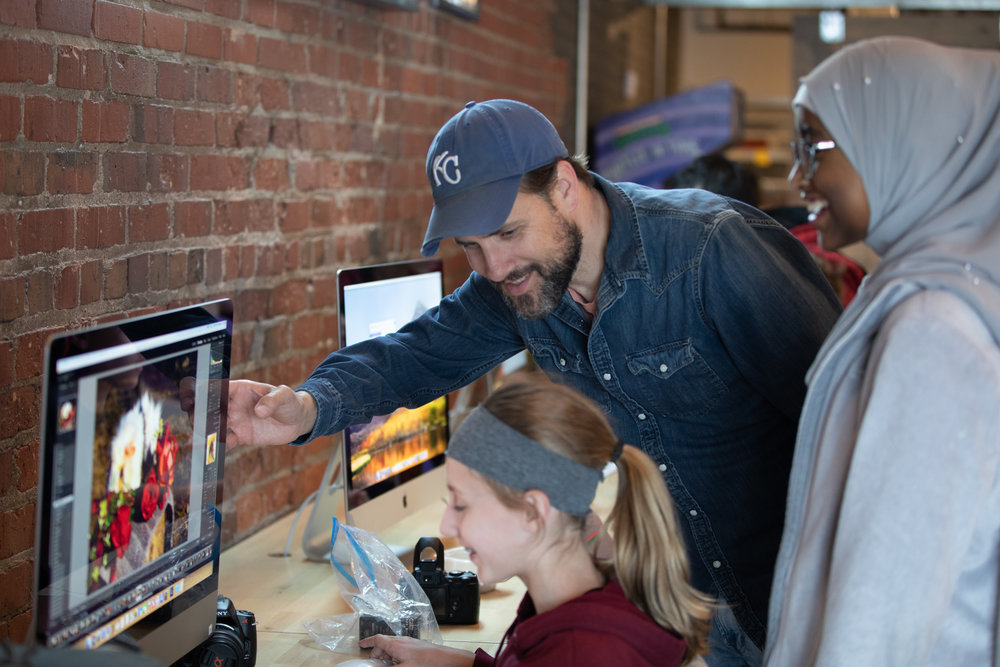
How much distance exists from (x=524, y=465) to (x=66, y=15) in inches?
40.7

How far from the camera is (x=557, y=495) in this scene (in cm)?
138

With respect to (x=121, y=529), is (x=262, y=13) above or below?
above

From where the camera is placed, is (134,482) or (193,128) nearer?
(134,482)

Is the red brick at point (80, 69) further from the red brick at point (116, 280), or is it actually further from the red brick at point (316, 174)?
the red brick at point (316, 174)

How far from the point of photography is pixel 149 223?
1967mm

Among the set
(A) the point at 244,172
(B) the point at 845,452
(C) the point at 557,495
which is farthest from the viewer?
(A) the point at 244,172

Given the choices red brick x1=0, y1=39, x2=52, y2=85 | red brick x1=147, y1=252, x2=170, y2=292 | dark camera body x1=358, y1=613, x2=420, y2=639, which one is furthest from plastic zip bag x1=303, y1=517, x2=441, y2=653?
red brick x1=0, y1=39, x2=52, y2=85

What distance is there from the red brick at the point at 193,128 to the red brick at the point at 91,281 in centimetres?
35

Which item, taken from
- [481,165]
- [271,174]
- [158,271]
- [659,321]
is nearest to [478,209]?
[481,165]

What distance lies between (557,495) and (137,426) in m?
0.53

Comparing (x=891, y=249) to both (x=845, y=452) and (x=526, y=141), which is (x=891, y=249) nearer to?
(x=845, y=452)

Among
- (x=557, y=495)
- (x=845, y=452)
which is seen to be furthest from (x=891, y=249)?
(x=557, y=495)

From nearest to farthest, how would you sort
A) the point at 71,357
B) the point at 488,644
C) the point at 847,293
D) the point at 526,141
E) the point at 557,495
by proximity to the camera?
1. the point at 71,357
2. the point at 557,495
3. the point at 526,141
4. the point at 488,644
5. the point at 847,293

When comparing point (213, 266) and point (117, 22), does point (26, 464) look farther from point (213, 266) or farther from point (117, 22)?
point (117, 22)
